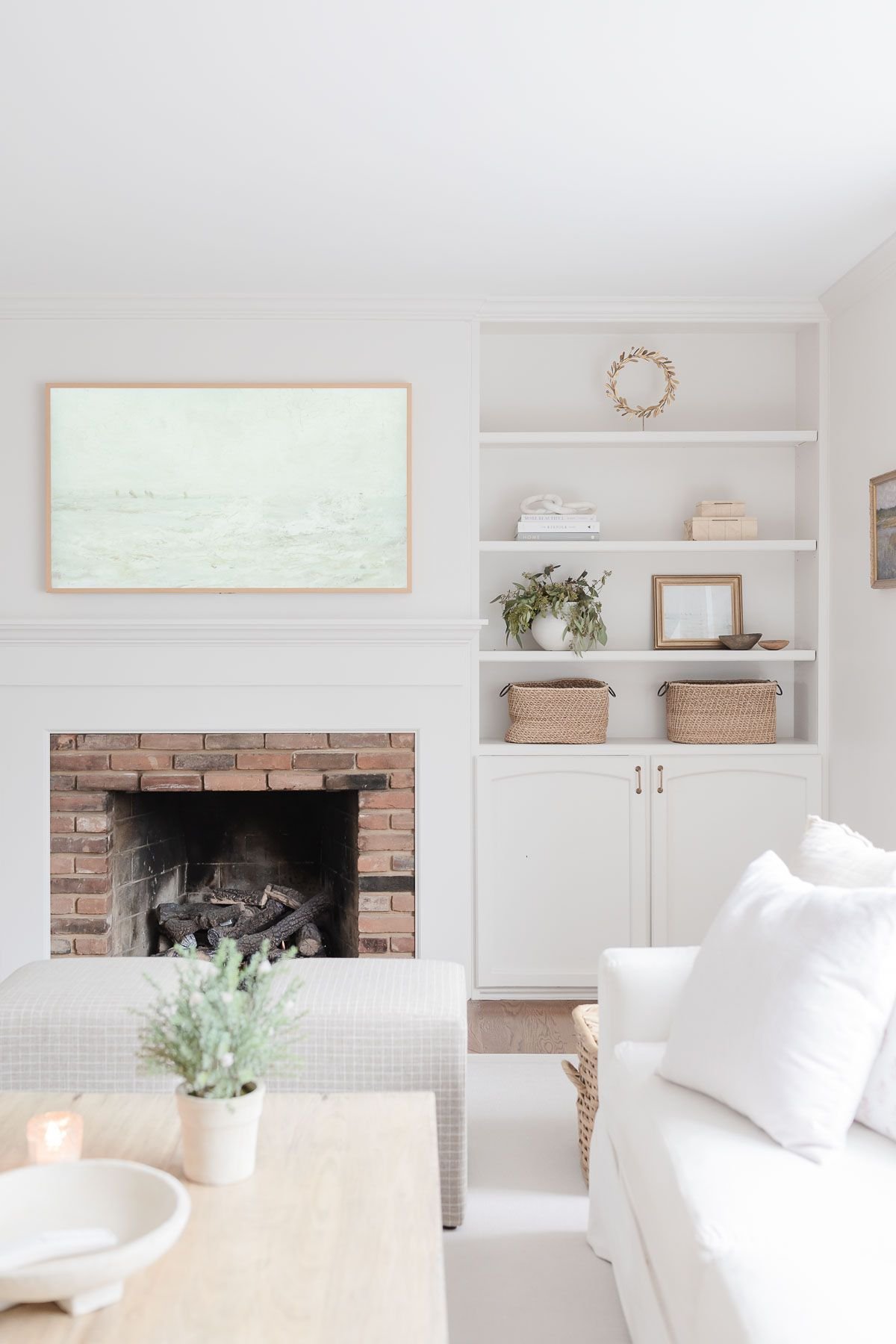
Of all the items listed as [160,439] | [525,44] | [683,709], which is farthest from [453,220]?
[683,709]

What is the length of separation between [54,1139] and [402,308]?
9.48 ft

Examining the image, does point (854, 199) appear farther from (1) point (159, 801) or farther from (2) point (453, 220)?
(1) point (159, 801)

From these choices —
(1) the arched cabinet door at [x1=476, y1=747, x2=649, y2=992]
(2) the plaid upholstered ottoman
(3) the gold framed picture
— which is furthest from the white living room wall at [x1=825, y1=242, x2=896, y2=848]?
(2) the plaid upholstered ottoman

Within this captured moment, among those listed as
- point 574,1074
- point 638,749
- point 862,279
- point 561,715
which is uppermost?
point 862,279

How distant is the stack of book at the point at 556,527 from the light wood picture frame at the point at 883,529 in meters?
0.91

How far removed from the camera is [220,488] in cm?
370

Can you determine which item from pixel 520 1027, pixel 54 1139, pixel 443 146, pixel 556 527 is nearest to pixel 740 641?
pixel 556 527

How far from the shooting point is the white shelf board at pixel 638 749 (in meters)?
3.75

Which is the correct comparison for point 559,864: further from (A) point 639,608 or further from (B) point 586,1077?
(B) point 586,1077

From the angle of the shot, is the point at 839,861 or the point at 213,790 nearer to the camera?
the point at 839,861

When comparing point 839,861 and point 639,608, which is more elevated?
point 639,608

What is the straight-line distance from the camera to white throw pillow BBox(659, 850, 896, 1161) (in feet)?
5.53

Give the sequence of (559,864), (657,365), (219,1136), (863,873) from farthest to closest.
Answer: (657,365)
(559,864)
(863,873)
(219,1136)

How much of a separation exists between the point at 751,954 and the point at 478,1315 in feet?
2.77
